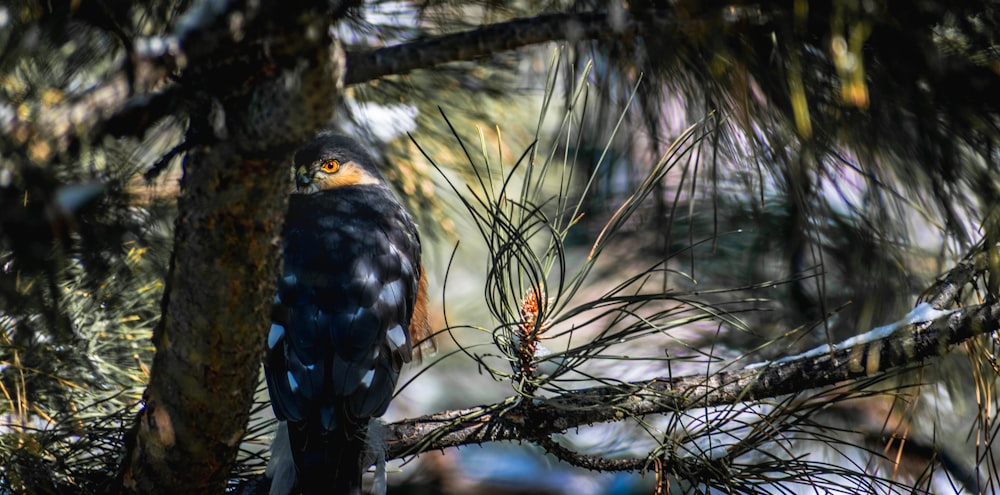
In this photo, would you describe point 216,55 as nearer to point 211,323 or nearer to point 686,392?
point 211,323

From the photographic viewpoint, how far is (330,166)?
2.67 meters

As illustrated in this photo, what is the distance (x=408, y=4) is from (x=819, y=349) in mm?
1467

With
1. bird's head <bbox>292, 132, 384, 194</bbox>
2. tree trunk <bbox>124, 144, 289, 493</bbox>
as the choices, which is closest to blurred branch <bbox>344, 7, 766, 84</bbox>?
tree trunk <bbox>124, 144, 289, 493</bbox>

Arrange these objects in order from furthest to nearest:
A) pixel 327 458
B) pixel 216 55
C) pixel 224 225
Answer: pixel 327 458 < pixel 224 225 < pixel 216 55

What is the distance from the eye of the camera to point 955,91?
102cm

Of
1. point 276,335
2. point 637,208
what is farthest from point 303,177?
point 637,208

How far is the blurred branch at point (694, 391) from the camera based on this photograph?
1.38m

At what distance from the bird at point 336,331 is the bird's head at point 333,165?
6.4 inches

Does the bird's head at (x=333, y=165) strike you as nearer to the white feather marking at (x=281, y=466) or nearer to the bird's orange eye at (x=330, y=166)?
the bird's orange eye at (x=330, y=166)

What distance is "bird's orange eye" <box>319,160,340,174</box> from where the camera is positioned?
8.69ft

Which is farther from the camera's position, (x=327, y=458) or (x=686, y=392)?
(x=327, y=458)

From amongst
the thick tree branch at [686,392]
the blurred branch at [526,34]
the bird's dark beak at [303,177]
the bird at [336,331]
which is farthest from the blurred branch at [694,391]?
the bird's dark beak at [303,177]

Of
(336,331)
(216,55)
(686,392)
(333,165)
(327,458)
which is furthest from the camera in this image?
(333,165)

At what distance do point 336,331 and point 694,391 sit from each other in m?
0.81
